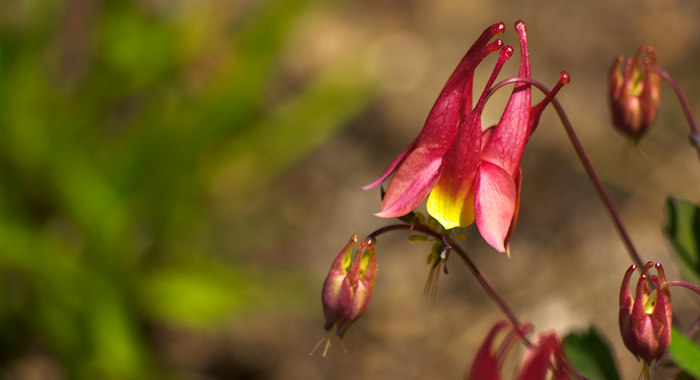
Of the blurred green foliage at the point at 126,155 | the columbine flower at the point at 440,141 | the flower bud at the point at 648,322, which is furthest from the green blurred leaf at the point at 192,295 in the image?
the flower bud at the point at 648,322

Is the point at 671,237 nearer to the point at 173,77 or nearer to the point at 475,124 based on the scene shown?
the point at 475,124

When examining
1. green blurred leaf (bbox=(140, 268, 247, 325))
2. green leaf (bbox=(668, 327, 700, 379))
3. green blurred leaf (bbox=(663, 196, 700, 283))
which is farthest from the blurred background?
green leaf (bbox=(668, 327, 700, 379))

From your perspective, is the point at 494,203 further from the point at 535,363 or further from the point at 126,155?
the point at 126,155

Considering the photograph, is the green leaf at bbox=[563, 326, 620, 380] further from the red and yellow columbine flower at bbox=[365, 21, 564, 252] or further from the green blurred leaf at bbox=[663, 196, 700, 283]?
the red and yellow columbine flower at bbox=[365, 21, 564, 252]

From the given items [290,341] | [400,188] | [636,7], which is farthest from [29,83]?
[636,7]

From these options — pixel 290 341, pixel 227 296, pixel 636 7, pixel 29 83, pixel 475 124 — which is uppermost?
pixel 636 7

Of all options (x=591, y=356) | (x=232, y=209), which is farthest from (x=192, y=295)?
(x=591, y=356)
